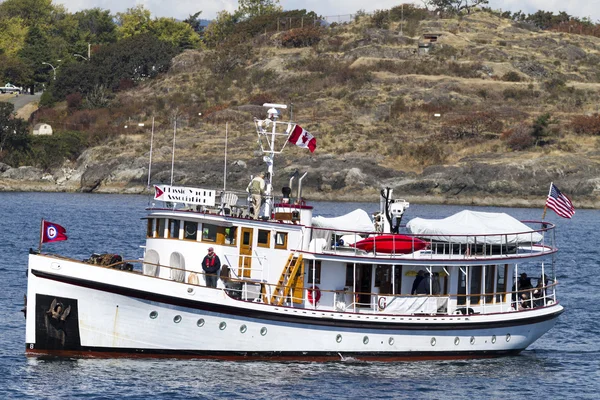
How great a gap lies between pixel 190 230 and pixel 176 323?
312 centimetres

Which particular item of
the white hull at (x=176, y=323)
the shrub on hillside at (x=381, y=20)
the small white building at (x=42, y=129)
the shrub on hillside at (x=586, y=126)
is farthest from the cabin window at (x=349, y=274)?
the shrub on hillside at (x=381, y=20)

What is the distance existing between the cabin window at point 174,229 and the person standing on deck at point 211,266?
1616 mm

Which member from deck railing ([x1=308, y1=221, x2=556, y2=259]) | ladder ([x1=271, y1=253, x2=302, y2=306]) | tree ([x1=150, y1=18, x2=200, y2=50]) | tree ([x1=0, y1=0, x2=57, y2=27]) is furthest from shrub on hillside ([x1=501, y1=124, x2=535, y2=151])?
tree ([x1=0, y1=0, x2=57, y2=27])

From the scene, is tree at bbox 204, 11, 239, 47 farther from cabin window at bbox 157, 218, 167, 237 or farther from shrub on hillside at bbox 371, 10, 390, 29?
cabin window at bbox 157, 218, 167, 237

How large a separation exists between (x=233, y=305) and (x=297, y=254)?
278cm

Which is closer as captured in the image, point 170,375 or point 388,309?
point 170,375

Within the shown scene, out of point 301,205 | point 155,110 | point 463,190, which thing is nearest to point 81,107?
point 155,110

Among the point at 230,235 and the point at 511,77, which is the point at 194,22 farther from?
the point at 230,235

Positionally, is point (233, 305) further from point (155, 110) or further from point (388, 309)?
point (155, 110)

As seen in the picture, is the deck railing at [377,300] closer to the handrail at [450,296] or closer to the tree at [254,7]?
the handrail at [450,296]

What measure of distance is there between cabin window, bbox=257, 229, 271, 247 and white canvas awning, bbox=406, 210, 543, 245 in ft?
15.2

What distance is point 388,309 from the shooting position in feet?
95.5

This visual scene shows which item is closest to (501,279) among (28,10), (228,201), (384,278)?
(384,278)

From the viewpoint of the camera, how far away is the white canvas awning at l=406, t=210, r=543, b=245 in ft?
99.3
